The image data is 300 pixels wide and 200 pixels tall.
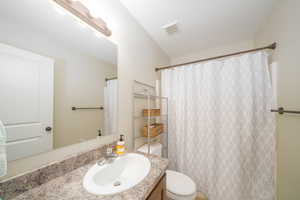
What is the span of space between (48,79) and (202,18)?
1.60m

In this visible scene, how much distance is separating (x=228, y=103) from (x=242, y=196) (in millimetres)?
1072

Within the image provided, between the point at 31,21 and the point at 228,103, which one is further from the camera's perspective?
the point at 228,103

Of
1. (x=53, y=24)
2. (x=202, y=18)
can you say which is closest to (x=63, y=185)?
(x=53, y=24)

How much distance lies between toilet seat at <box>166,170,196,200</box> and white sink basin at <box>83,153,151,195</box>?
521mm

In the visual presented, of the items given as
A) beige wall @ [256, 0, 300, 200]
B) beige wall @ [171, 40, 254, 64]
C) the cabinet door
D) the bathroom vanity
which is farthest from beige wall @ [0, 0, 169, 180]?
beige wall @ [256, 0, 300, 200]

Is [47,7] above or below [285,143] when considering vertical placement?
above

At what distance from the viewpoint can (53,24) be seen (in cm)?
62

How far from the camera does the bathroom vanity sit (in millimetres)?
450

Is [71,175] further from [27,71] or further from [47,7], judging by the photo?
[47,7]

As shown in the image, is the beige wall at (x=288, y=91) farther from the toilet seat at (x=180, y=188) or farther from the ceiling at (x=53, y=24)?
the ceiling at (x=53, y=24)

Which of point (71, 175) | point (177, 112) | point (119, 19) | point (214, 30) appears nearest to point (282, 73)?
point (214, 30)

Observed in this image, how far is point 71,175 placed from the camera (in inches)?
23.6

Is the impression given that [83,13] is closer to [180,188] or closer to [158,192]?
[158,192]

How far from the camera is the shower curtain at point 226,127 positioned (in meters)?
1.15
